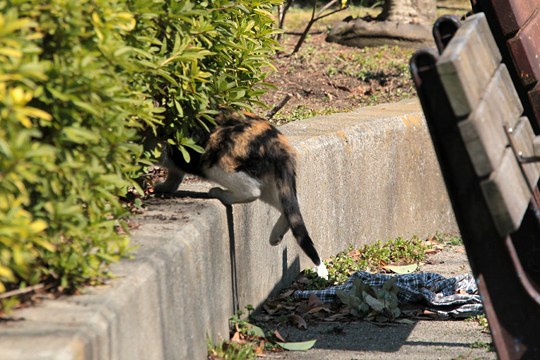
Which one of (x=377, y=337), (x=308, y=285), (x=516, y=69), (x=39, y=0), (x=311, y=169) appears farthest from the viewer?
(x=311, y=169)

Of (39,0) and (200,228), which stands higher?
(39,0)

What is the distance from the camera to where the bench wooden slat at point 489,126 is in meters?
2.81

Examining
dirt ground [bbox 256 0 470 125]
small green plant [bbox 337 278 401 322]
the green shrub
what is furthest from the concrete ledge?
dirt ground [bbox 256 0 470 125]

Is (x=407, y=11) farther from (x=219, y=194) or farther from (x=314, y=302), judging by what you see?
(x=219, y=194)

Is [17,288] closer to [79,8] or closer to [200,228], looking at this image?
[79,8]

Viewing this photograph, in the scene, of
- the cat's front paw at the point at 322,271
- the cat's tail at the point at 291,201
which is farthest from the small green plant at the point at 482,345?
the cat's front paw at the point at 322,271

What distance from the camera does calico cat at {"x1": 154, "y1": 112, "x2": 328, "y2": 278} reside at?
16.4 ft

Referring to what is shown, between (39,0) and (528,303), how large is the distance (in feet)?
6.22

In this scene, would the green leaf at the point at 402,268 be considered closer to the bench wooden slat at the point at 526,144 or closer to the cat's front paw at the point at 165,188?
the cat's front paw at the point at 165,188

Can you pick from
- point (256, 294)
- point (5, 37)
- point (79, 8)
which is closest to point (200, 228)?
point (256, 294)

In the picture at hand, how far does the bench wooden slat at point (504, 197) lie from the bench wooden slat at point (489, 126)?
0.10ft

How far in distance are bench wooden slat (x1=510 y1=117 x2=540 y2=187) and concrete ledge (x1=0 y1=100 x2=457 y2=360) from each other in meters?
1.38

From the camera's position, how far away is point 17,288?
2.99 meters

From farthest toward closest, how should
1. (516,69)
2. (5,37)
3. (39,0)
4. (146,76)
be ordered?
(516,69) < (146,76) < (39,0) < (5,37)
